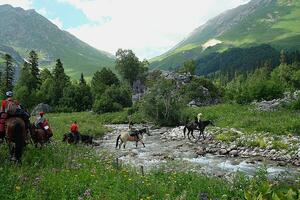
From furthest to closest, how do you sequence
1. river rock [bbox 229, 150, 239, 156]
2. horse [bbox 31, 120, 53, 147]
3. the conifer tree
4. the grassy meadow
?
the conifer tree, river rock [bbox 229, 150, 239, 156], horse [bbox 31, 120, 53, 147], the grassy meadow

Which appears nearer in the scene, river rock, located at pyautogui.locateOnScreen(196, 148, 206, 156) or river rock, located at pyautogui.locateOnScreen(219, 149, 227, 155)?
river rock, located at pyautogui.locateOnScreen(196, 148, 206, 156)

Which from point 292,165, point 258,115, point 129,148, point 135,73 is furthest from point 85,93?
point 292,165

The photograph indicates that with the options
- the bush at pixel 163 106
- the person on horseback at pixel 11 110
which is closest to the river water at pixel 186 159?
the person on horseback at pixel 11 110

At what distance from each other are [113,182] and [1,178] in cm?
317

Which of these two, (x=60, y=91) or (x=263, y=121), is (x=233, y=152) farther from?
(x=60, y=91)

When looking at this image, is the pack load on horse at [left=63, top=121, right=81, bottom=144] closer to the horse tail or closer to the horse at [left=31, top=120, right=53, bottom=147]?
the horse at [left=31, top=120, right=53, bottom=147]

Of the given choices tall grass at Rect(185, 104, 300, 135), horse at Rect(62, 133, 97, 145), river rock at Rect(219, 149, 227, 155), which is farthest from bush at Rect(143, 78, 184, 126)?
river rock at Rect(219, 149, 227, 155)

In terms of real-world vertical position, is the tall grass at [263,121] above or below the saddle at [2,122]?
below

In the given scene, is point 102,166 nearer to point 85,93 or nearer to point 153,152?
point 153,152

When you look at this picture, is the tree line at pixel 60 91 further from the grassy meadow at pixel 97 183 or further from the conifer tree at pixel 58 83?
the grassy meadow at pixel 97 183

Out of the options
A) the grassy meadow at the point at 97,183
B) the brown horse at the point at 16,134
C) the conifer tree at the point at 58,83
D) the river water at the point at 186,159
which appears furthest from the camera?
the conifer tree at the point at 58,83

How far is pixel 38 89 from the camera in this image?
9375 cm

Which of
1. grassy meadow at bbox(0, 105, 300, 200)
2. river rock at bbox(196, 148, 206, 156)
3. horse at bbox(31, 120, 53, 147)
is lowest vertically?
river rock at bbox(196, 148, 206, 156)

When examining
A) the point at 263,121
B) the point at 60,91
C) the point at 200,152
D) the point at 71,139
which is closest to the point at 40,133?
the point at 71,139
